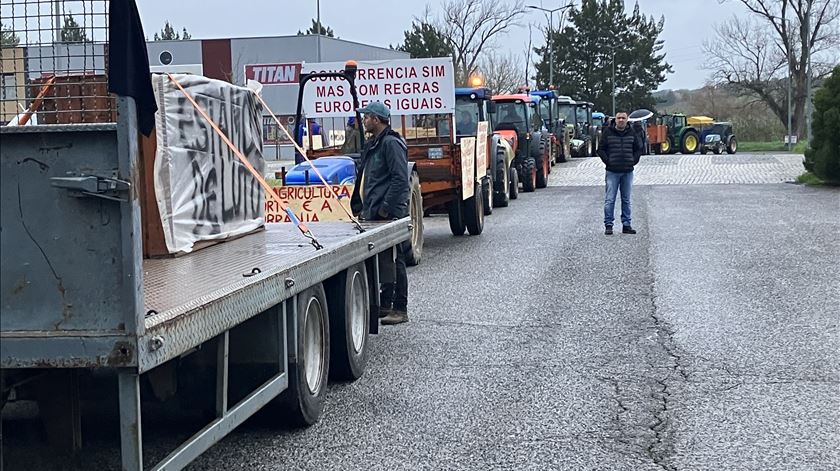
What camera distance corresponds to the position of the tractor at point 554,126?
35.9 meters

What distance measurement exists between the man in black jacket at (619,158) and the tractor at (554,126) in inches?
692

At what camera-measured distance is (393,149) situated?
9.39 meters

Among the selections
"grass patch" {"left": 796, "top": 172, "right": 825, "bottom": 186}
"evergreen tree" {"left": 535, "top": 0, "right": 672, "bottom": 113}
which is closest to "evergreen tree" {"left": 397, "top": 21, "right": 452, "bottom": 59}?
"evergreen tree" {"left": 535, "top": 0, "right": 672, "bottom": 113}

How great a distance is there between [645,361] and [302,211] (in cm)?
539

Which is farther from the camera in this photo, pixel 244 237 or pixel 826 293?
pixel 826 293

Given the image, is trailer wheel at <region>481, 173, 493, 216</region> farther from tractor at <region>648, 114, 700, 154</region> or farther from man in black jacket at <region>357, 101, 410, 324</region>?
tractor at <region>648, 114, 700, 154</region>

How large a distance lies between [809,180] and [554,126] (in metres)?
10.3

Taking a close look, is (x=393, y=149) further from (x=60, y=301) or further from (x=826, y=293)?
(x=60, y=301)

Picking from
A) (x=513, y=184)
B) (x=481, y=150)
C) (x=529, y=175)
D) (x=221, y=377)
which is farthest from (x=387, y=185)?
(x=529, y=175)

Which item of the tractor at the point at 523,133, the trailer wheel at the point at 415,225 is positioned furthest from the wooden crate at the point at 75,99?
the tractor at the point at 523,133

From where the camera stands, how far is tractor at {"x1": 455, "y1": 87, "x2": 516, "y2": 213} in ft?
64.1

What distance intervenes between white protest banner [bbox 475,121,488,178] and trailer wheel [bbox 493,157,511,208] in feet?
10.5

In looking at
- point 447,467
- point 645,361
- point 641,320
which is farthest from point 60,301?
point 641,320

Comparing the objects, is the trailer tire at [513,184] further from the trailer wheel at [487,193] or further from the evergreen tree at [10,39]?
the evergreen tree at [10,39]
